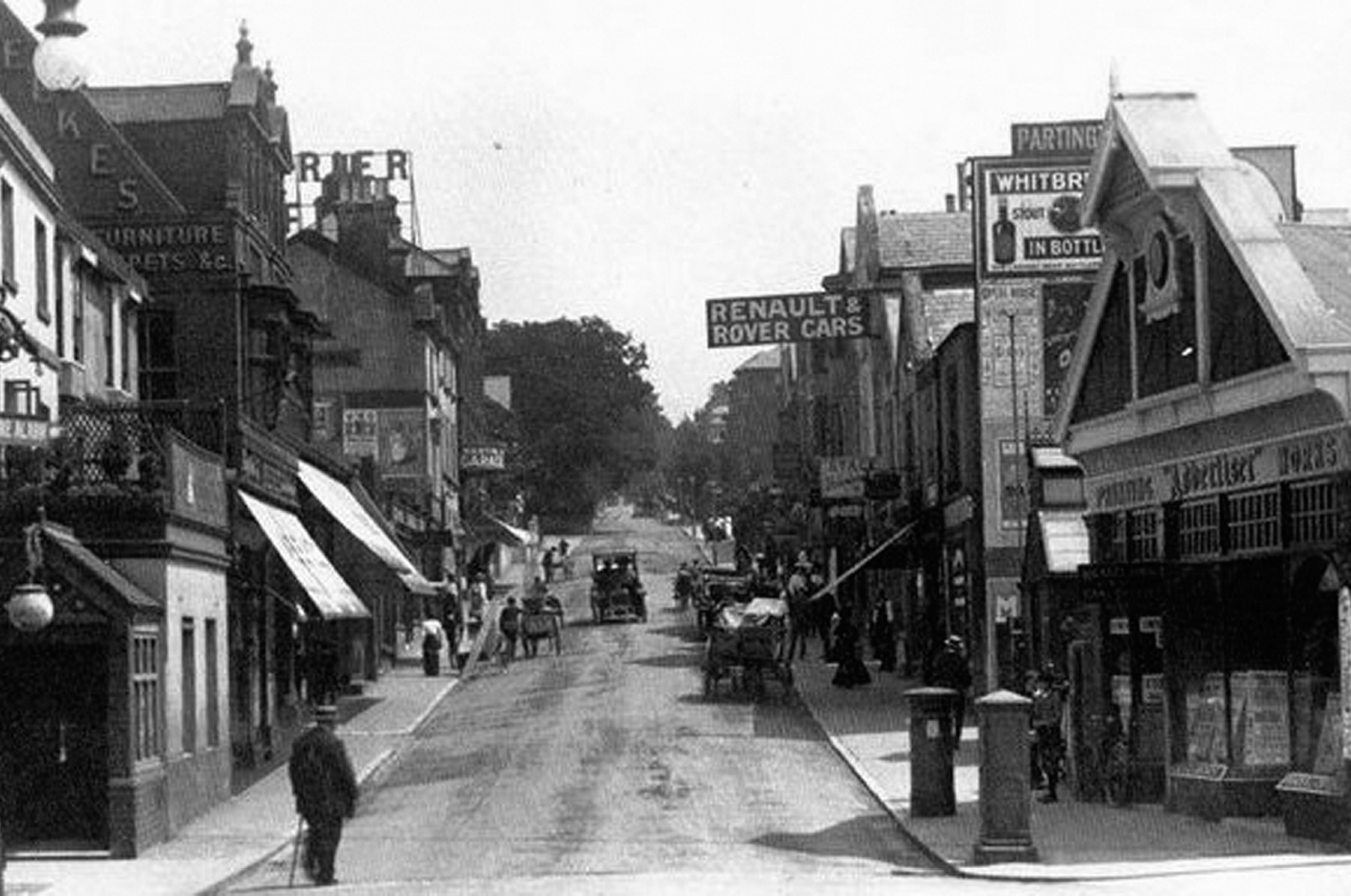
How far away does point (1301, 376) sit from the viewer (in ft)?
76.8

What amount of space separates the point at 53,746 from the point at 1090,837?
423 inches

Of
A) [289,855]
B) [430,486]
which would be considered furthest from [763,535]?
A: [289,855]

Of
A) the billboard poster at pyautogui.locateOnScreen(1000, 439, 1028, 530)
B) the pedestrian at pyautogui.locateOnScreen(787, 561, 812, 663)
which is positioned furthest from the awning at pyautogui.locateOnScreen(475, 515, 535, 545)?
the billboard poster at pyautogui.locateOnScreen(1000, 439, 1028, 530)

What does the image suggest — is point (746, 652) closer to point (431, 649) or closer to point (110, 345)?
point (431, 649)

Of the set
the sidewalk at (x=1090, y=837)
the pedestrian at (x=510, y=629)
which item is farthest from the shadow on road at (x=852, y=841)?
the pedestrian at (x=510, y=629)

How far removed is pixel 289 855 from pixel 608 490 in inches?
5096

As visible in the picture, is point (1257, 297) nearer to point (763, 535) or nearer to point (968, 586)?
point (968, 586)

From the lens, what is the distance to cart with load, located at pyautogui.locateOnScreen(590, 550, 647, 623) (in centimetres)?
6925

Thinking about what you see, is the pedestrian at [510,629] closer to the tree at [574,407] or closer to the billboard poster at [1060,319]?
the billboard poster at [1060,319]

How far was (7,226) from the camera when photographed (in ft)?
99.4

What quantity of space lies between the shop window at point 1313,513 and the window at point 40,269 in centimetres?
1598

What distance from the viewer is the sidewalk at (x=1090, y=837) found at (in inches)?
891

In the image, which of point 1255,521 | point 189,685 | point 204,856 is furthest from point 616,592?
point 1255,521

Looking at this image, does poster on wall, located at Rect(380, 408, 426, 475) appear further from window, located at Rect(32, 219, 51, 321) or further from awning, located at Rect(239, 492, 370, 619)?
window, located at Rect(32, 219, 51, 321)
